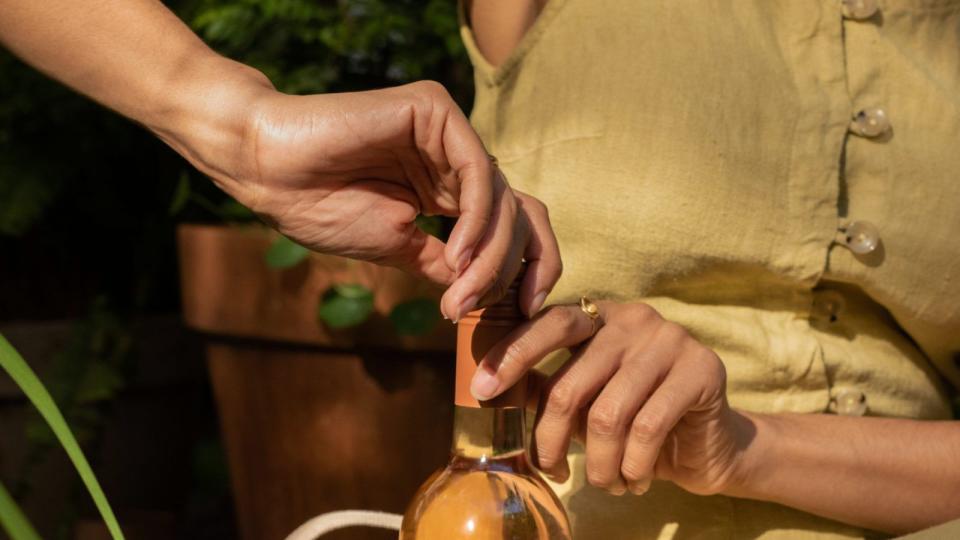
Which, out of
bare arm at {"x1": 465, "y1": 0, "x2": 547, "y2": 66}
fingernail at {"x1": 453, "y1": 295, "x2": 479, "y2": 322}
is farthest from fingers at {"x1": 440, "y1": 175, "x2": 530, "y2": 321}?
bare arm at {"x1": 465, "y1": 0, "x2": 547, "y2": 66}

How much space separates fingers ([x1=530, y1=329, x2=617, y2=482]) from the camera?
2.68 ft

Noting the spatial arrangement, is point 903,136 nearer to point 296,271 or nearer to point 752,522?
point 752,522

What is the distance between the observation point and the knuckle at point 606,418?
0.81 meters

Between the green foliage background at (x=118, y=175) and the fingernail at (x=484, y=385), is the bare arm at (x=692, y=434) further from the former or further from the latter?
the green foliage background at (x=118, y=175)

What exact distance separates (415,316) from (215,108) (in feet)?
2.79

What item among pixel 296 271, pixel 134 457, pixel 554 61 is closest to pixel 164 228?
pixel 134 457

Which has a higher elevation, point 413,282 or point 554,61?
point 554,61

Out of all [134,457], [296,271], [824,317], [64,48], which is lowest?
[134,457]

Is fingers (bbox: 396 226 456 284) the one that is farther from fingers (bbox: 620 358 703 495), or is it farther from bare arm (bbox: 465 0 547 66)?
bare arm (bbox: 465 0 547 66)

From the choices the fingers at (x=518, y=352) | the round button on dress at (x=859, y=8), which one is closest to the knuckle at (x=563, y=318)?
the fingers at (x=518, y=352)

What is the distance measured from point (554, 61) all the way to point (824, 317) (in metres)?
0.32

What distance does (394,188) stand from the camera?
2.64 ft

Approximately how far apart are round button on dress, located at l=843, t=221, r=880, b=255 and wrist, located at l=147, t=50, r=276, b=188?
1.67 ft

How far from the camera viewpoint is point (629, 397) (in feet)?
2.69
